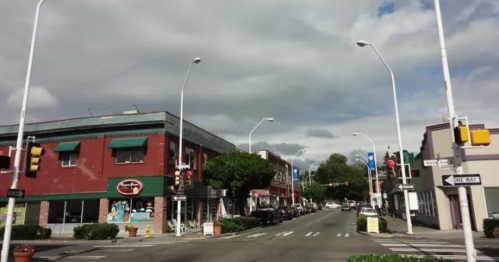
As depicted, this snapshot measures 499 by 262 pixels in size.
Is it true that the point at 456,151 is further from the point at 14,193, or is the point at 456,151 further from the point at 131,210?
the point at 131,210

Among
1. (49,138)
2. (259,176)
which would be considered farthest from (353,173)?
(49,138)

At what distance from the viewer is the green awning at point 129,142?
97.0ft

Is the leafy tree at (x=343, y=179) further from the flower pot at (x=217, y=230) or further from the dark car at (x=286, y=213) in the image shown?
the flower pot at (x=217, y=230)

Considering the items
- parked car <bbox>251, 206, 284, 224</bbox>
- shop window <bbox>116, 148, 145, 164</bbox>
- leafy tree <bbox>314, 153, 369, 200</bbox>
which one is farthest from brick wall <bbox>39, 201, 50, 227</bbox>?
leafy tree <bbox>314, 153, 369, 200</bbox>

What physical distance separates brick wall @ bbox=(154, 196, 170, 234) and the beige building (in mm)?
19125

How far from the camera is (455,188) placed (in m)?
26.2

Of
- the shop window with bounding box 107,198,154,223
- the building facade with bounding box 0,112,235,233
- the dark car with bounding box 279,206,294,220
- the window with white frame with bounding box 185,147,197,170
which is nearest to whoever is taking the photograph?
the shop window with bounding box 107,198,154,223

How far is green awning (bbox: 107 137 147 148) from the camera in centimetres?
2955

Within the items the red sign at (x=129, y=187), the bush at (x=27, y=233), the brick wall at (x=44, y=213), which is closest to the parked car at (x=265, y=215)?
the red sign at (x=129, y=187)

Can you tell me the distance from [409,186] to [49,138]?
1109 inches

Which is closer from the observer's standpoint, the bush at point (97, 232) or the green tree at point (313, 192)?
the bush at point (97, 232)

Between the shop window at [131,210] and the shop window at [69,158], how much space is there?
16.5 ft

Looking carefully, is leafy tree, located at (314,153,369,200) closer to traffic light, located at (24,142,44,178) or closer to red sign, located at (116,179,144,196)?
red sign, located at (116,179,144,196)

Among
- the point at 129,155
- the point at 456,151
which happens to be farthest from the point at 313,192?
the point at 456,151
